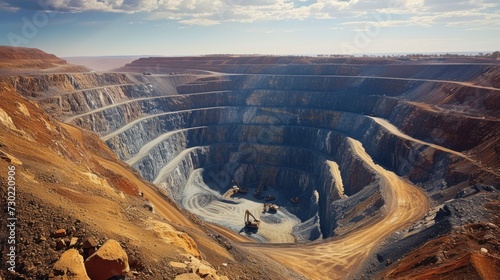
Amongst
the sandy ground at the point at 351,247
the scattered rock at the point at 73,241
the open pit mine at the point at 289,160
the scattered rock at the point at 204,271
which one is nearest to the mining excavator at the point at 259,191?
the open pit mine at the point at 289,160

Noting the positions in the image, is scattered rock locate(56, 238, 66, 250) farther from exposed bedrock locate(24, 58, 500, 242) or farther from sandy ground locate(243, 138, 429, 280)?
exposed bedrock locate(24, 58, 500, 242)

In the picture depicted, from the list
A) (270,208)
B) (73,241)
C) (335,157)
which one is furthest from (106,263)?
(335,157)

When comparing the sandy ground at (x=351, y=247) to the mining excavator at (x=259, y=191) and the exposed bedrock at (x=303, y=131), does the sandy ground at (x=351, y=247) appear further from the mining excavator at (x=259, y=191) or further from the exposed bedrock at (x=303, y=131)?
the mining excavator at (x=259, y=191)

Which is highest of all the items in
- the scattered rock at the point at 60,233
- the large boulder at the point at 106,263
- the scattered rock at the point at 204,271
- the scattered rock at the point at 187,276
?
the scattered rock at the point at 60,233

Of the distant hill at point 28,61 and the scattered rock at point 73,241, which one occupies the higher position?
the distant hill at point 28,61

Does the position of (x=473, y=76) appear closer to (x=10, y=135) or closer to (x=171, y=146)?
(x=171, y=146)

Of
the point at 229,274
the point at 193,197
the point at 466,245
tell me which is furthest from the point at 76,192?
the point at 193,197

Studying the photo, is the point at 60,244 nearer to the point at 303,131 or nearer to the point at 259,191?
the point at 259,191
